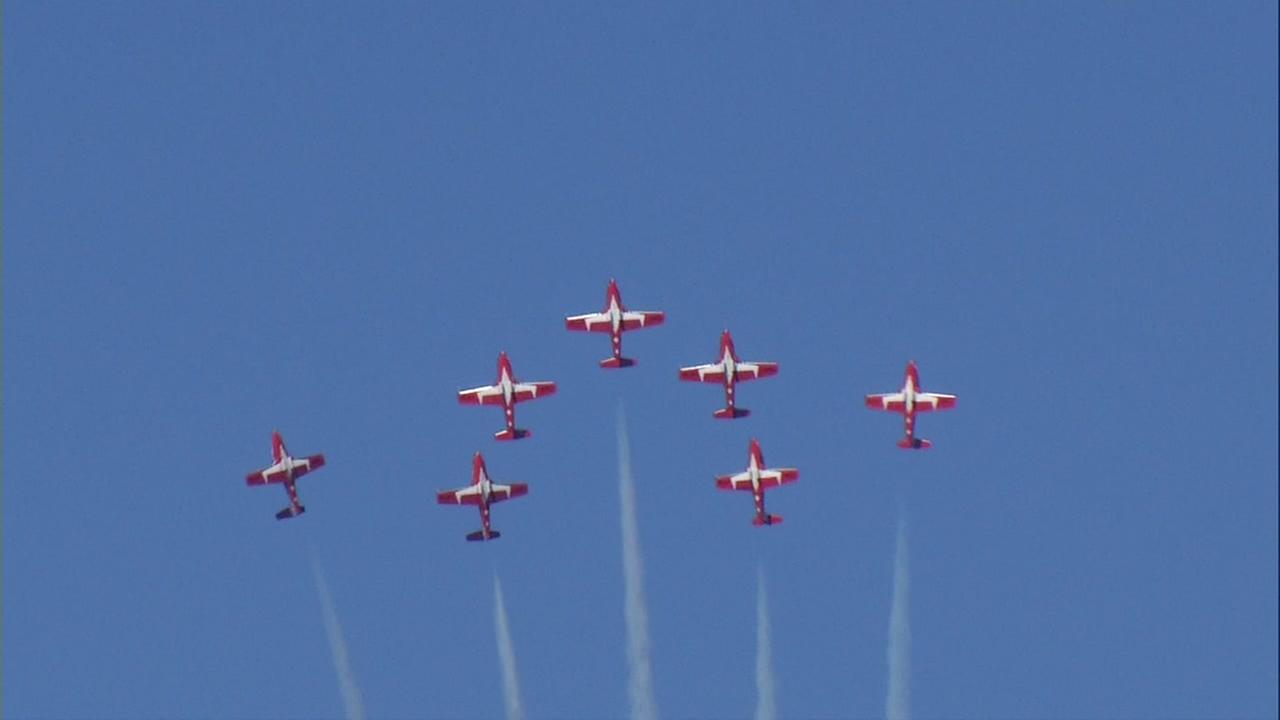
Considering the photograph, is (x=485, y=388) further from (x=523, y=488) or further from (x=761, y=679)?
(x=761, y=679)

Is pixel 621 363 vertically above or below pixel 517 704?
above

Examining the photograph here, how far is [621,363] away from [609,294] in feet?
13.7

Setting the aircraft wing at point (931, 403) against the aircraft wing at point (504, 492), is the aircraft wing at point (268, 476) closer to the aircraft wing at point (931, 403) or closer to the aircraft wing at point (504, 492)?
the aircraft wing at point (504, 492)

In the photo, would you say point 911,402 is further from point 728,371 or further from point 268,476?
point 268,476

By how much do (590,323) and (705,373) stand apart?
21.3ft

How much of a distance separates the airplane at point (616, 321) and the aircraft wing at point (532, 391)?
3356mm

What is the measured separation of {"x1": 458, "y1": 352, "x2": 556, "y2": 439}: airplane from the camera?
166250 mm

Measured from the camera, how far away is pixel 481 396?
548 ft

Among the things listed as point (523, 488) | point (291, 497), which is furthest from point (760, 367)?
point (291, 497)

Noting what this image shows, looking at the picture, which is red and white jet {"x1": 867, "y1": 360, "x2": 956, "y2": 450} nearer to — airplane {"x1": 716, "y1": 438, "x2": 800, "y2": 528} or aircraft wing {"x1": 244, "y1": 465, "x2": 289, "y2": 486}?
airplane {"x1": 716, "y1": 438, "x2": 800, "y2": 528}

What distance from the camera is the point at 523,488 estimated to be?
166875 millimetres

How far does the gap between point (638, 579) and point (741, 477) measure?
9.20 m

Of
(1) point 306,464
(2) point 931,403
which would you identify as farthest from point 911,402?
(1) point 306,464

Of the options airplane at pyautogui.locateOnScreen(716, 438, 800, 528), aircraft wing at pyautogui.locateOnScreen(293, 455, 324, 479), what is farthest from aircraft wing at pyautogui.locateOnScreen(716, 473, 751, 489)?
aircraft wing at pyautogui.locateOnScreen(293, 455, 324, 479)
